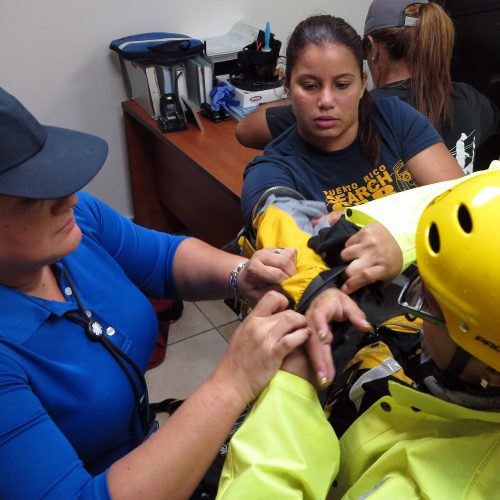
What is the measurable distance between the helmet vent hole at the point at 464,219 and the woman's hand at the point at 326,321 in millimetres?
284

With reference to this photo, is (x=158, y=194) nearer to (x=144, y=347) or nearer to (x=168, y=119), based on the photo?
(x=168, y=119)

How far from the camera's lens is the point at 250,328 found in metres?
0.97

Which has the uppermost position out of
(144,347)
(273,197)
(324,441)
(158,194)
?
(273,197)

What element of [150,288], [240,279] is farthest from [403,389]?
[150,288]

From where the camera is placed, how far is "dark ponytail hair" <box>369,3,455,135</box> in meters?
1.89

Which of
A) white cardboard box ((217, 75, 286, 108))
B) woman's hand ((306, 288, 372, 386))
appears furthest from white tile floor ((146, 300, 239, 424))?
woman's hand ((306, 288, 372, 386))

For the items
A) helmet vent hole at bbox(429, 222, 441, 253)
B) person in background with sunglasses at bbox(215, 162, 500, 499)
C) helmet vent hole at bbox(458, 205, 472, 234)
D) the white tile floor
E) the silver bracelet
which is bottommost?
the white tile floor

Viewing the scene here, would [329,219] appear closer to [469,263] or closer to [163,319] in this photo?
[469,263]

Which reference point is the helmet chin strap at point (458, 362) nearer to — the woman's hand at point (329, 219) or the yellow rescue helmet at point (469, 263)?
the yellow rescue helmet at point (469, 263)

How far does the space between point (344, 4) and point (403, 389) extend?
2.94 meters

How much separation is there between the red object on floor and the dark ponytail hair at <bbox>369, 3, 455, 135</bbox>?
1.31 metres

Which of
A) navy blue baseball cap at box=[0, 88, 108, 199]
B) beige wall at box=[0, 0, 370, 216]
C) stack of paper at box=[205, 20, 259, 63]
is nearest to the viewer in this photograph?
navy blue baseball cap at box=[0, 88, 108, 199]

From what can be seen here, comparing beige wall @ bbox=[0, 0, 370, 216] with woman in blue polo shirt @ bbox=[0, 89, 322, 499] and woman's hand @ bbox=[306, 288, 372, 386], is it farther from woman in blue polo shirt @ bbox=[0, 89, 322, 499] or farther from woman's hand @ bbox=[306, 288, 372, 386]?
woman's hand @ bbox=[306, 288, 372, 386]

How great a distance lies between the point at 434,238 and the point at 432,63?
137cm
